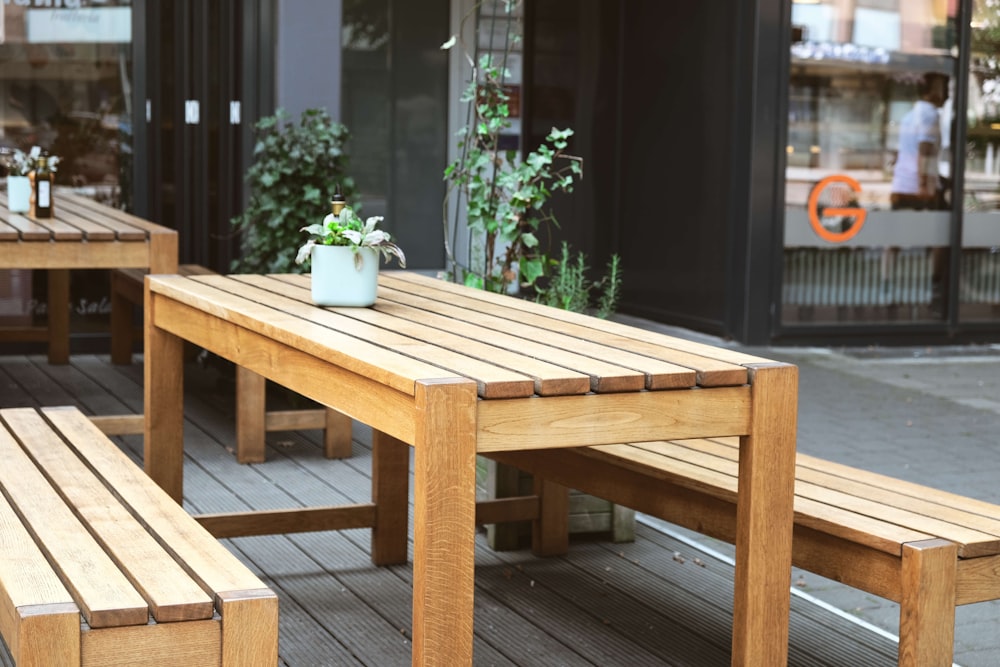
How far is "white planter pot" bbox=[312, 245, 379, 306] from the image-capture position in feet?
10.0

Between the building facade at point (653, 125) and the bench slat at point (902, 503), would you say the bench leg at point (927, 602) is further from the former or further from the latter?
the building facade at point (653, 125)

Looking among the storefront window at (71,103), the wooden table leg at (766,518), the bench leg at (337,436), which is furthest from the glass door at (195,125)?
the wooden table leg at (766,518)

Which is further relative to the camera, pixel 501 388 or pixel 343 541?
pixel 343 541

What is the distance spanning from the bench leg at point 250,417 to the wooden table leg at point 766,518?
274cm

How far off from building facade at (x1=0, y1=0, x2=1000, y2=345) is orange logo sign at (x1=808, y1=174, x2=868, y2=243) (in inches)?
0.6

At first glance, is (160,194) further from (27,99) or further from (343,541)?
(343,541)

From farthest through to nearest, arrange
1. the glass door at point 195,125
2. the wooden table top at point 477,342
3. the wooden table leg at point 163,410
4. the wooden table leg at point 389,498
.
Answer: the glass door at point 195,125 → the wooden table leg at point 389,498 → the wooden table leg at point 163,410 → the wooden table top at point 477,342

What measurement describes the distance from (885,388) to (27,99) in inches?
175

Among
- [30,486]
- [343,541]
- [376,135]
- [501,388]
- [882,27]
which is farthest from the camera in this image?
[376,135]

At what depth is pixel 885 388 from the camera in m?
7.01

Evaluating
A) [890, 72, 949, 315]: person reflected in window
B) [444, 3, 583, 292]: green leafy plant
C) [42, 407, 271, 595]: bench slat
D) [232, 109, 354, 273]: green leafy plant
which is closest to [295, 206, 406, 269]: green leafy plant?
[42, 407, 271, 595]: bench slat

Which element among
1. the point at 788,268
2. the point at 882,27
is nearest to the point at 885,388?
the point at 788,268

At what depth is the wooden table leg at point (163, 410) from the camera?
145 inches

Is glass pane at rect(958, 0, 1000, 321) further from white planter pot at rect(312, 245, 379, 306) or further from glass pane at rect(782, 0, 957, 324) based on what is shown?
white planter pot at rect(312, 245, 379, 306)
